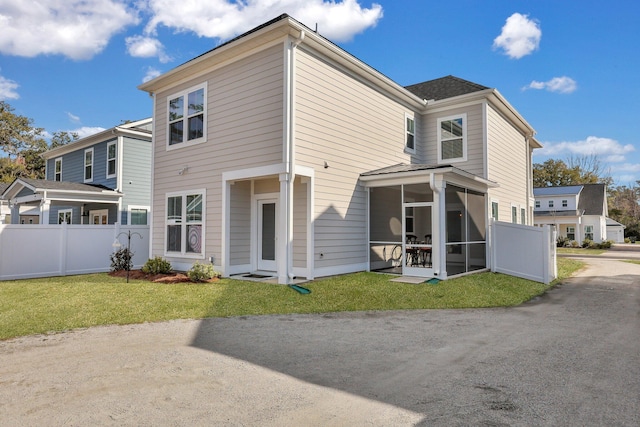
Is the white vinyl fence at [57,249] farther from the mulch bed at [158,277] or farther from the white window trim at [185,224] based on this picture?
the white window trim at [185,224]

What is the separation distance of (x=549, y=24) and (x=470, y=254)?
987 cm

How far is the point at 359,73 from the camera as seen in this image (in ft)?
38.5

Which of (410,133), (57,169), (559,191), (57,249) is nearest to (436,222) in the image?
(410,133)

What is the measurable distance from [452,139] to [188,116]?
9517 mm

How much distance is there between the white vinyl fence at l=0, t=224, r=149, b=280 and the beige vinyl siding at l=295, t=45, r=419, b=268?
728 cm

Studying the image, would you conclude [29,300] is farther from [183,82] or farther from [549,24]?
[549,24]

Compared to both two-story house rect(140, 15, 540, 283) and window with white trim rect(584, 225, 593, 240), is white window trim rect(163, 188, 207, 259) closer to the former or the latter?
two-story house rect(140, 15, 540, 283)

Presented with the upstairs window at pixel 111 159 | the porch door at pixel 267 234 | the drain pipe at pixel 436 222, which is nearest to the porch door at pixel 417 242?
the drain pipe at pixel 436 222

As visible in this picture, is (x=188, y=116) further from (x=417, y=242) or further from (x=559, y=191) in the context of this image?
(x=559, y=191)

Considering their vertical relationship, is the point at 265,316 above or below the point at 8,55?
below

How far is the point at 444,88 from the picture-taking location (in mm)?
15398

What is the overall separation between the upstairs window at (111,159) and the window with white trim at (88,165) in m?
1.76

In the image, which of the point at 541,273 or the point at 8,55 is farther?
the point at 8,55

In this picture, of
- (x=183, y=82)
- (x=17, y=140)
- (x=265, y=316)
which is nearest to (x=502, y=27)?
(x=183, y=82)
